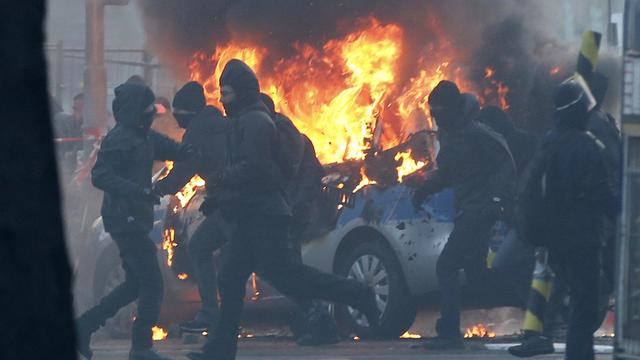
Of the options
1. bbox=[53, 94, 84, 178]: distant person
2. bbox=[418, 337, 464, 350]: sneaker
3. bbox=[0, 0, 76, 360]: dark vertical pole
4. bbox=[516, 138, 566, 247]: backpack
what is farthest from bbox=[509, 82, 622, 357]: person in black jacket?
bbox=[53, 94, 84, 178]: distant person

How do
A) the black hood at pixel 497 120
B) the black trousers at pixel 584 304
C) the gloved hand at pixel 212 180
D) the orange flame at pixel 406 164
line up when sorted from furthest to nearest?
1. the black hood at pixel 497 120
2. the orange flame at pixel 406 164
3. the gloved hand at pixel 212 180
4. the black trousers at pixel 584 304

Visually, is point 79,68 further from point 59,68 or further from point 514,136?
point 514,136

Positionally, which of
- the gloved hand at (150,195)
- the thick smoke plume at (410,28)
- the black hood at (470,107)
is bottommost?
the gloved hand at (150,195)

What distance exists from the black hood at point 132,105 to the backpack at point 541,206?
9.07 ft

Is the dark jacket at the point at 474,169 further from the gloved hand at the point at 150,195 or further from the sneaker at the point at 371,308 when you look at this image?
the gloved hand at the point at 150,195

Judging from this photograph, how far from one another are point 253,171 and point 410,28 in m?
7.06

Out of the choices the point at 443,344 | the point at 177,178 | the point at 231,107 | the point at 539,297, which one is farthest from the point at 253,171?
the point at 443,344

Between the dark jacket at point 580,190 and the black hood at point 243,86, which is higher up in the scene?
the black hood at point 243,86

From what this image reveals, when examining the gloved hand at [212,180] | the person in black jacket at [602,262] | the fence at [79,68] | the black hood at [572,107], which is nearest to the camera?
the black hood at [572,107]

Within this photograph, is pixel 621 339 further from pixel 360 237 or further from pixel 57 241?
pixel 360 237

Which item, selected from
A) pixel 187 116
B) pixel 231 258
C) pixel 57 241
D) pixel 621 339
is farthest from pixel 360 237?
pixel 621 339

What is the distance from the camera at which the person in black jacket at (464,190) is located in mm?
14320

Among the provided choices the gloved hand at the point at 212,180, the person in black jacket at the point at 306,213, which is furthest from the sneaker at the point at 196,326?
the gloved hand at the point at 212,180

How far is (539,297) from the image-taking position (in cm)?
1266
